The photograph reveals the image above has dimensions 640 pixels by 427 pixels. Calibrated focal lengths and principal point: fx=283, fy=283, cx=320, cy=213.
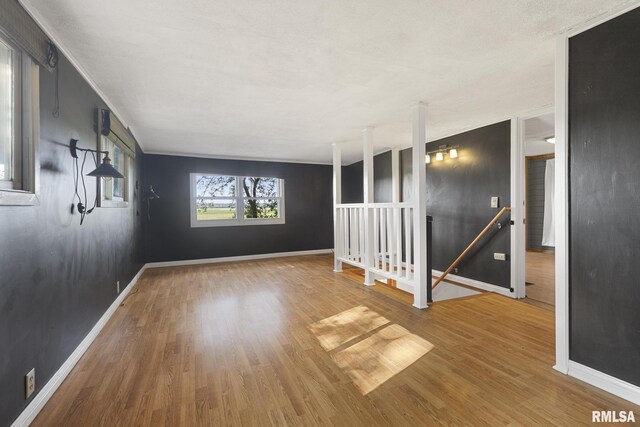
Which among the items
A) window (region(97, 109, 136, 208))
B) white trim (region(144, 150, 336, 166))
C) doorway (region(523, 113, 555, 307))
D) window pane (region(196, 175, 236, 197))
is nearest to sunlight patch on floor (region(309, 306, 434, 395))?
window (region(97, 109, 136, 208))

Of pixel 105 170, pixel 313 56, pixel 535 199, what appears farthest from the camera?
pixel 535 199

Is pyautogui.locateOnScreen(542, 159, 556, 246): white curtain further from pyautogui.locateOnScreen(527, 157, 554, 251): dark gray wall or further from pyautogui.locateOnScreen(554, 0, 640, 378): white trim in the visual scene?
pyautogui.locateOnScreen(554, 0, 640, 378): white trim

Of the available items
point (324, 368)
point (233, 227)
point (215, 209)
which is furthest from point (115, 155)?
point (324, 368)

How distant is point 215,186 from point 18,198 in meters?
5.01

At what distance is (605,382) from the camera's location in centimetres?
173

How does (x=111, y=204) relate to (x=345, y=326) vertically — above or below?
above

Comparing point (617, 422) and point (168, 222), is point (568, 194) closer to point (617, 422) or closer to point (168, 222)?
point (617, 422)

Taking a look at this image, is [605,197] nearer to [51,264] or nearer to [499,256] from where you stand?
[499,256]

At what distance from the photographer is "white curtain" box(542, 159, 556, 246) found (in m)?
6.82

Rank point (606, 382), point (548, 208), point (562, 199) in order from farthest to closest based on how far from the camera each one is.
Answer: point (548, 208)
point (562, 199)
point (606, 382)

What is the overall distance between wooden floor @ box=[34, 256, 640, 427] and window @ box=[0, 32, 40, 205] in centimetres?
130

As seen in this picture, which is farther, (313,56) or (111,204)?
(111,204)

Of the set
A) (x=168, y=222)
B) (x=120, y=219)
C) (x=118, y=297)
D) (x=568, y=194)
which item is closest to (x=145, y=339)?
(x=118, y=297)

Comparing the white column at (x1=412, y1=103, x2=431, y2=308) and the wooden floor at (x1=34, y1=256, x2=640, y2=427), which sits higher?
the white column at (x1=412, y1=103, x2=431, y2=308)
